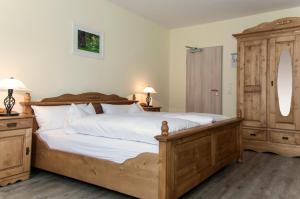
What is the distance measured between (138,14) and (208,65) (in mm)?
1879

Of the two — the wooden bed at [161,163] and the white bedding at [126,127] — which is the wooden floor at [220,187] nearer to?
the wooden bed at [161,163]

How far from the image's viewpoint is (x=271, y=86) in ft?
14.3

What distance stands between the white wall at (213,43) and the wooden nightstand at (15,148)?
3788 mm

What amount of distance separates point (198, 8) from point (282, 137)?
107 inches

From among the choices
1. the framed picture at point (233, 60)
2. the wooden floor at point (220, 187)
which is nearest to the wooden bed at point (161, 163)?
the wooden floor at point (220, 187)

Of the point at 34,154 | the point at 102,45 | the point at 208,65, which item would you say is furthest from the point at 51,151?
the point at 208,65

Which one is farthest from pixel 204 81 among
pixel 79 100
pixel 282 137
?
pixel 79 100

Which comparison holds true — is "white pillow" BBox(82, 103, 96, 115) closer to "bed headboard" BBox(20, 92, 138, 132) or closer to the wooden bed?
"bed headboard" BBox(20, 92, 138, 132)

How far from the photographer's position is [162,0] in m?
4.29

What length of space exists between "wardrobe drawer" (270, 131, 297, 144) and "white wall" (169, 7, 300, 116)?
42.0 inches

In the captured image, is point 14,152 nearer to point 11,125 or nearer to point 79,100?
point 11,125

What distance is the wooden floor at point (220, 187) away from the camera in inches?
97.0

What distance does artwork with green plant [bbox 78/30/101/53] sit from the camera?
12.8ft

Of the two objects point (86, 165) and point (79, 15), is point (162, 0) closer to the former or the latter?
point (79, 15)
